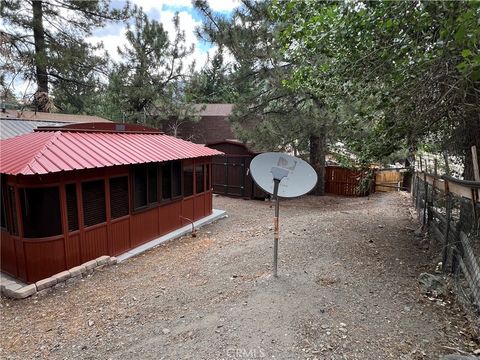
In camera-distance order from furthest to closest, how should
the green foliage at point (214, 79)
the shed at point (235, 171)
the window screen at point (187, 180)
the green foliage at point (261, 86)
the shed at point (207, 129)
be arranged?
the shed at point (207, 129) < the shed at point (235, 171) < the green foliage at point (214, 79) < the green foliage at point (261, 86) < the window screen at point (187, 180)

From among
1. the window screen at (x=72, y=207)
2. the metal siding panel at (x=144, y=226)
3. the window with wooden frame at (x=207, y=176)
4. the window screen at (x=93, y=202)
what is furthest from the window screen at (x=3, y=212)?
the window with wooden frame at (x=207, y=176)

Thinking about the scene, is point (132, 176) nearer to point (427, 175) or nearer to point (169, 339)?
point (169, 339)

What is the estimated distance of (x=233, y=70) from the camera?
12703 millimetres

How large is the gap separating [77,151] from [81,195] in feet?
3.02

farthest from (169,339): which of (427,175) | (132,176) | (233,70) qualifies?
(233,70)

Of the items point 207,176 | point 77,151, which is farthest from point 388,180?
point 77,151

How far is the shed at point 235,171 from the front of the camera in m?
13.9

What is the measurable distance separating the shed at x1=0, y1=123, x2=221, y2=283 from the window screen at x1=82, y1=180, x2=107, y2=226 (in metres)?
0.02

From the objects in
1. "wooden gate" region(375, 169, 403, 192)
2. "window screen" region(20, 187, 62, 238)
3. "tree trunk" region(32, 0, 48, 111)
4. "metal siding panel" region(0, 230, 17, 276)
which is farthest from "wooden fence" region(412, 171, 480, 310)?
"tree trunk" region(32, 0, 48, 111)

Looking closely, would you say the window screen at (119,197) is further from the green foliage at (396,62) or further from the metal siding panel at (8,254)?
the green foliage at (396,62)

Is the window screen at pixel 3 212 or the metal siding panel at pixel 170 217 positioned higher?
the window screen at pixel 3 212

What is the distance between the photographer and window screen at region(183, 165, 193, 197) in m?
9.11

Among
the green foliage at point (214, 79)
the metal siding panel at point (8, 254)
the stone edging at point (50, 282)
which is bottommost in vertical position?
the stone edging at point (50, 282)

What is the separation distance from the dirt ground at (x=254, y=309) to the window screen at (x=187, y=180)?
2.80 meters
